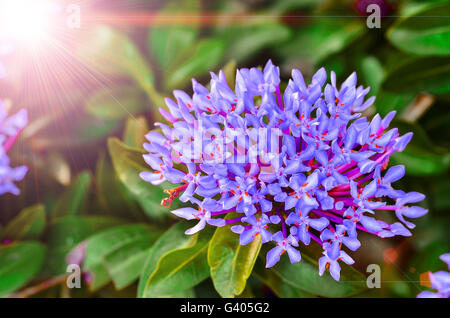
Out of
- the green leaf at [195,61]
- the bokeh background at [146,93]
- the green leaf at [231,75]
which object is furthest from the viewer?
the green leaf at [195,61]

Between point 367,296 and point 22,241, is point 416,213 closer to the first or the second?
point 367,296

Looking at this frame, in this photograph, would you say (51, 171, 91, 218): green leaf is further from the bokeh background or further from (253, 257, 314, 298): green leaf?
(253, 257, 314, 298): green leaf

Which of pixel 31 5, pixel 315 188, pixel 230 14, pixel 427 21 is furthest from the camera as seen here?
pixel 230 14

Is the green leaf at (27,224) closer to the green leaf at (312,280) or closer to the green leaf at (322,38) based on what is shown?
the green leaf at (312,280)

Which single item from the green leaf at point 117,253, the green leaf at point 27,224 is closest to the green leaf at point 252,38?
the green leaf at point 117,253

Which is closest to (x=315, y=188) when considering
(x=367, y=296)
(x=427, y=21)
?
(x=367, y=296)
